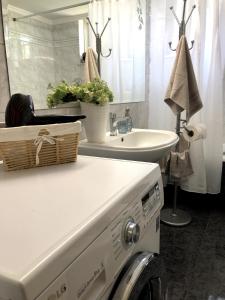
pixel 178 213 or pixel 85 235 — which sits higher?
pixel 85 235

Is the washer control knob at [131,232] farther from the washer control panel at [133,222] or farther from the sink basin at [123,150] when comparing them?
the sink basin at [123,150]

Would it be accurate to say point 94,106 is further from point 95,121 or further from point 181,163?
point 181,163

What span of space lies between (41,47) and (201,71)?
1425mm

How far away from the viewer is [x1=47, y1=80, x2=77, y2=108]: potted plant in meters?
1.28

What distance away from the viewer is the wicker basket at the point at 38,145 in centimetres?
80

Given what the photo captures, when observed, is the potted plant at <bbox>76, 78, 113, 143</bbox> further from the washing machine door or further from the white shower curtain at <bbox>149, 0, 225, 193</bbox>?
the white shower curtain at <bbox>149, 0, 225, 193</bbox>

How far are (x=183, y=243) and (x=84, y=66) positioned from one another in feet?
4.73

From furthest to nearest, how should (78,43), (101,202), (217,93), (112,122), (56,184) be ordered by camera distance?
(217,93) → (112,122) → (78,43) → (56,184) → (101,202)

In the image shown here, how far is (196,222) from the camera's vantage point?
2115 mm

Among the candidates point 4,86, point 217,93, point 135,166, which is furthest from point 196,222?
point 4,86

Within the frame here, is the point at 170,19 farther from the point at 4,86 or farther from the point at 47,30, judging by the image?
the point at 4,86

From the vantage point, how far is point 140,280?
0.65 m

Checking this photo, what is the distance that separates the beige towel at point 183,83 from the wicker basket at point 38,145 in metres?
1.13

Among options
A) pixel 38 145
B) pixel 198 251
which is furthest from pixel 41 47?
pixel 198 251
